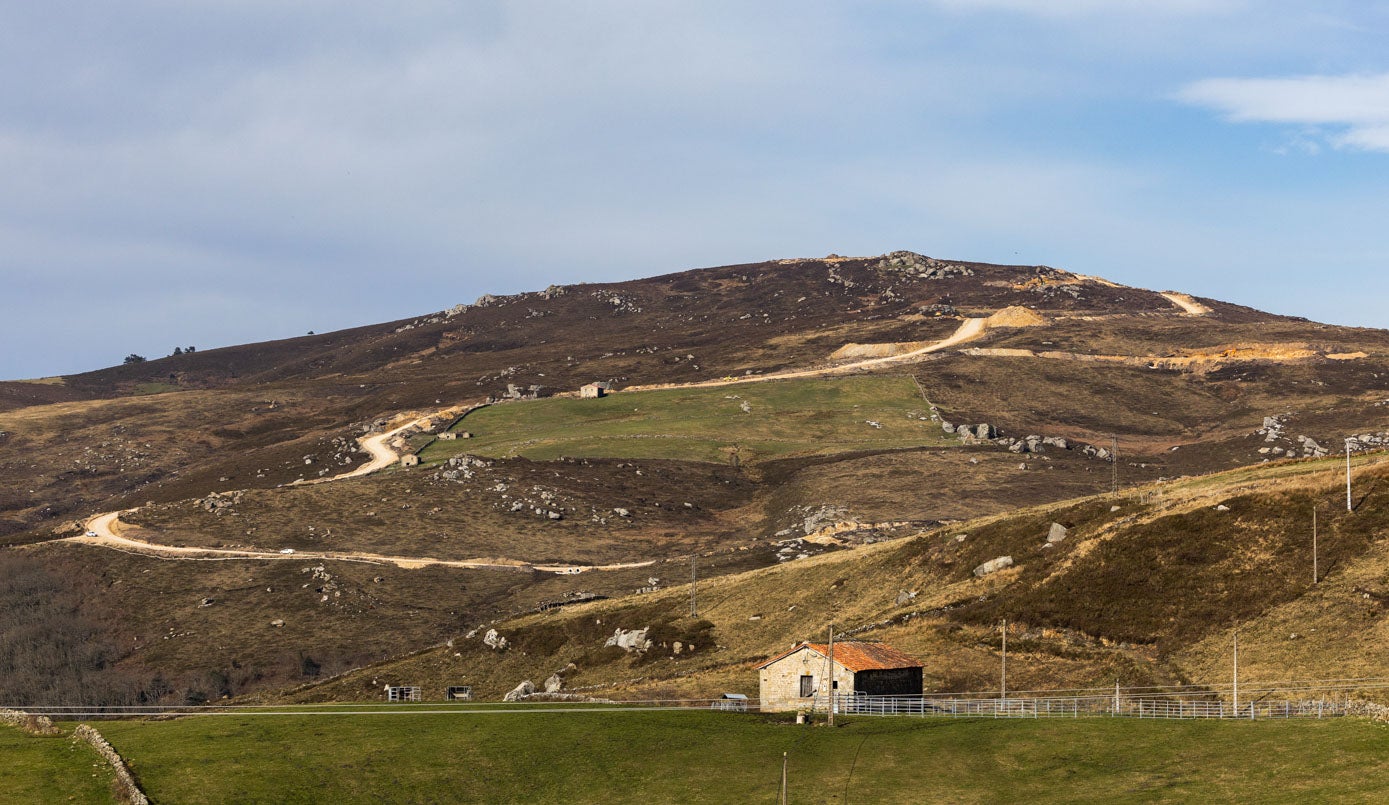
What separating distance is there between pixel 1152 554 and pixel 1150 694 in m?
20.3

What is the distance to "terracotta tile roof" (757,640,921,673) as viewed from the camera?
6944cm

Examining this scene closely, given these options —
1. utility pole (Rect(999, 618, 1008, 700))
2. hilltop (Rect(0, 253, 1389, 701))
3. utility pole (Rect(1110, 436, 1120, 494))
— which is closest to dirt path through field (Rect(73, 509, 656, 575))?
hilltop (Rect(0, 253, 1389, 701))

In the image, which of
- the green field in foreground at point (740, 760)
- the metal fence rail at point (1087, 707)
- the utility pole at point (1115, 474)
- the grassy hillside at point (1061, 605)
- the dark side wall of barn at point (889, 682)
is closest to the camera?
the green field in foreground at point (740, 760)

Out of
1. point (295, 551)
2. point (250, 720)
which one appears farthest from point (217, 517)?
point (250, 720)

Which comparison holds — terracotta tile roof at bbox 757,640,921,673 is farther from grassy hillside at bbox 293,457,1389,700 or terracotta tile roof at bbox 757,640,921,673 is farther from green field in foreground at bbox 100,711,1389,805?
green field in foreground at bbox 100,711,1389,805

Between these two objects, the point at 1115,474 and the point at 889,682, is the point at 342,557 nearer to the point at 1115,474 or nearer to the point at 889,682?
the point at 1115,474

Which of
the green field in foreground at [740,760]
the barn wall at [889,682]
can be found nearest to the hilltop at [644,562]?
the barn wall at [889,682]

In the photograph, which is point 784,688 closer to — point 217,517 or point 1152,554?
point 1152,554

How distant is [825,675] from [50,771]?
39416 mm

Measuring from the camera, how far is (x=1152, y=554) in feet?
299

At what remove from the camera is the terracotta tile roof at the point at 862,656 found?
69438mm

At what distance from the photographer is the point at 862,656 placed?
70.8 m

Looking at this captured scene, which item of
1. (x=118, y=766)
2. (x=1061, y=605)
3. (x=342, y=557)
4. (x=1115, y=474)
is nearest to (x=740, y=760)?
(x=118, y=766)

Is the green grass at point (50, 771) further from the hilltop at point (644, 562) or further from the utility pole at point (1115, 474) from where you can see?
the utility pole at point (1115, 474)
